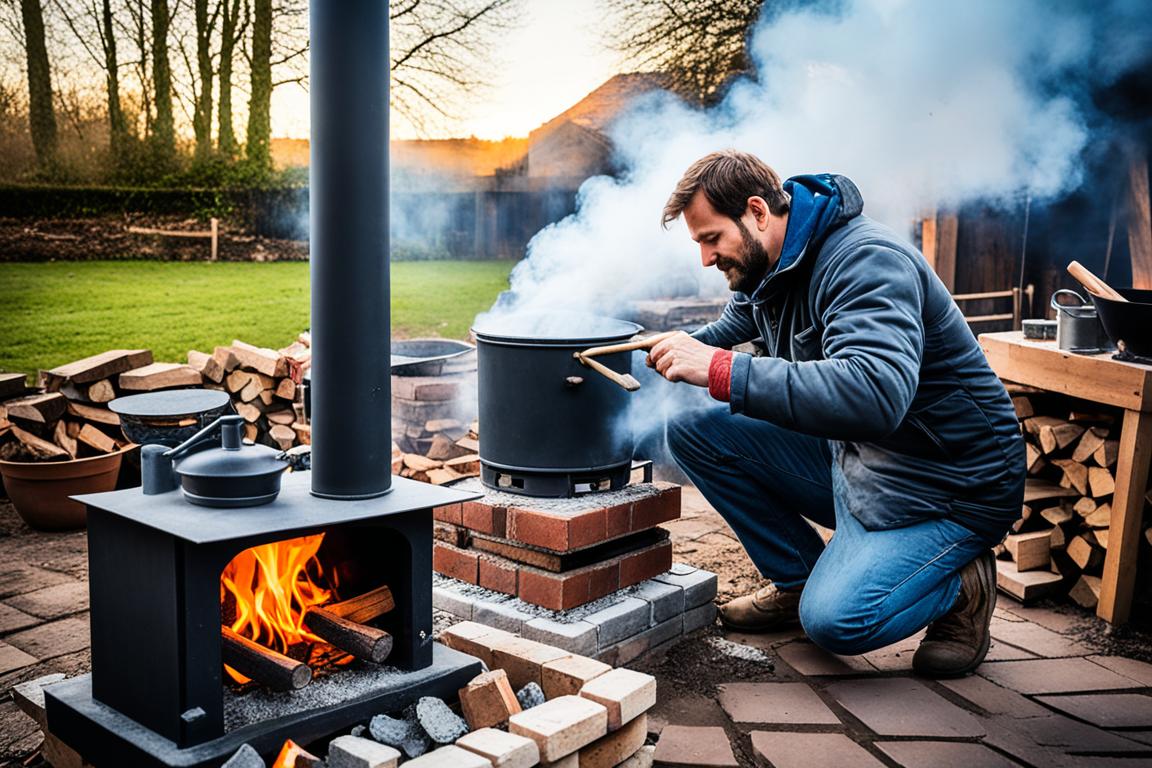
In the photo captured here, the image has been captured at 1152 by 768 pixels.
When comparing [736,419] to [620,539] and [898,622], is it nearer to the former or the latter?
[620,539]

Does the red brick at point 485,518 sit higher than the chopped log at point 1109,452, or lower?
lower

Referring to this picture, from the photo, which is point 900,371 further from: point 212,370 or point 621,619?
point 212,370

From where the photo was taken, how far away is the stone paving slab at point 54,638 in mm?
3123

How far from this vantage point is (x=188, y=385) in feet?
17.7

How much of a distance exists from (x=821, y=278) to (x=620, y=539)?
1.16m


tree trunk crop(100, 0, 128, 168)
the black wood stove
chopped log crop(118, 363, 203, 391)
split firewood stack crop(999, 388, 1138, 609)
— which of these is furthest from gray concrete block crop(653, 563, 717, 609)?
tree trunk crop(100, 0, 128, 168)

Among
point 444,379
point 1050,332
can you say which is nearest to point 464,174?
point 444,379

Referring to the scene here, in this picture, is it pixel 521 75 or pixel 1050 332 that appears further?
pixel 521 75

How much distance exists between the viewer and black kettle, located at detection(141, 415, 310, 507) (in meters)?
2.14

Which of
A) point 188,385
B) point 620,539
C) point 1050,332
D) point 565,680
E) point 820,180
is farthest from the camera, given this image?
point 188,385

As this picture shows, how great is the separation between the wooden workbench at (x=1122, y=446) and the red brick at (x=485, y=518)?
217 centimetres

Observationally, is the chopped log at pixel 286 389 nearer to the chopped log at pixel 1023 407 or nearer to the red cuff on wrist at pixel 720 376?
the red cuff on wrist at pixel 720 376

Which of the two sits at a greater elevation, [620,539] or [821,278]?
[821,278]

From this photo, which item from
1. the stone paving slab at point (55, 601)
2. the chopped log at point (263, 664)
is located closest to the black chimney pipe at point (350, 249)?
the chopped log at point (263, 664)
